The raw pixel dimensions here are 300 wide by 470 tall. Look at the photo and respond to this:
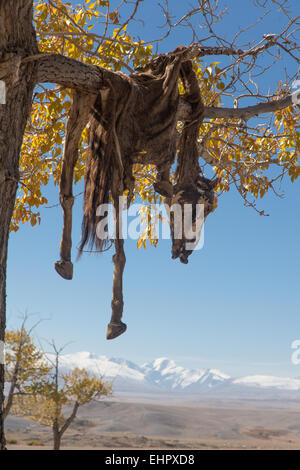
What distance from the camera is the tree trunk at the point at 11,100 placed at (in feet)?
12.0

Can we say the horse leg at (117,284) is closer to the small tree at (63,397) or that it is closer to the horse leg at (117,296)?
the horse leg at (117,296)

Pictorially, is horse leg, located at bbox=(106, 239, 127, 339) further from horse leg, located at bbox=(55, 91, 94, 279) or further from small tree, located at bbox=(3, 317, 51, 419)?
small tree, located at bbox=(3, 317, 51, 419)

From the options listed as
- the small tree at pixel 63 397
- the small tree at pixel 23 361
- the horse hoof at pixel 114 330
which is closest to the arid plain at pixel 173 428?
the small tree at pixel 63 397

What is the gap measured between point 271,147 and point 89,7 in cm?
354

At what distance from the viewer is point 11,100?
12.4ft

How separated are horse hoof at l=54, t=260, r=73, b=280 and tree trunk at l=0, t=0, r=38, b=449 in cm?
97

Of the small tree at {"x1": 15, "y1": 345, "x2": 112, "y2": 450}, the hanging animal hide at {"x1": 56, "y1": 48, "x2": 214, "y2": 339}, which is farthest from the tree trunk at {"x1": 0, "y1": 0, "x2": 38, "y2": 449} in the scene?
the small tree at {"x1": 15, "y1": 345, "x2": 112, "y2": 450}

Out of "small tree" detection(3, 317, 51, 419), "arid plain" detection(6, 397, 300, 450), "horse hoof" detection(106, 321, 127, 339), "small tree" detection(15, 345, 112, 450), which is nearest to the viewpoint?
"horse hoof" detection(106, 321, 127, 339)

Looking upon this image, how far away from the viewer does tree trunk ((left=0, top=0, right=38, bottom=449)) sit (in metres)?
3.67

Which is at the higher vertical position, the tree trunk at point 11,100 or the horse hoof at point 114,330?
the tree trunk at point 11,100

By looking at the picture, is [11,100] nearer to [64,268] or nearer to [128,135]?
[128,135]

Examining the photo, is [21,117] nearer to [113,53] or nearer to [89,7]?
[113,53]

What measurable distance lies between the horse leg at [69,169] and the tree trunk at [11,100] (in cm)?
82
